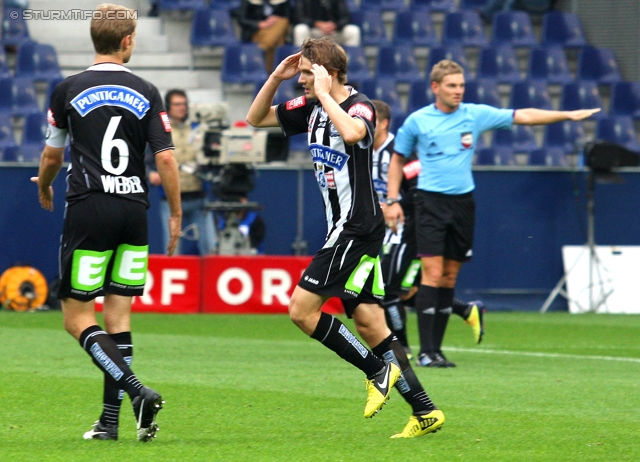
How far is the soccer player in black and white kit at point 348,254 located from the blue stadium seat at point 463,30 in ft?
43.5

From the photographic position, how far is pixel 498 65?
18.5m

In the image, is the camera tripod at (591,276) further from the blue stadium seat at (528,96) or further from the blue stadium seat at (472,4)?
the blue stadium seat at (472,4)

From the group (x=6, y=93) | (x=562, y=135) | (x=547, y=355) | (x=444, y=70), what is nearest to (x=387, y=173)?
(x=444, y=70)

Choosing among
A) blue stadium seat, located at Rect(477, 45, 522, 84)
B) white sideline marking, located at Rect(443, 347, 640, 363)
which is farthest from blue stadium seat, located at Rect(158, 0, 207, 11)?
white sideline marking, located at Rect(443, 347, 640, 363)

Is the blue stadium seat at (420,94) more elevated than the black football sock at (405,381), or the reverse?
the blue stadium seat at (420,94)

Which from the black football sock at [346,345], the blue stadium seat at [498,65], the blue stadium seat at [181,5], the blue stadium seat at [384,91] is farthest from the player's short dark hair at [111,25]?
the blue stadium seat at [498,65]

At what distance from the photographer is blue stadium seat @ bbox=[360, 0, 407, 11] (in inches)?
746

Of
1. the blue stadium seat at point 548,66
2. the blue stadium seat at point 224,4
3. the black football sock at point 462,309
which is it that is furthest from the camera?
the blue stadium seat at point 548,66

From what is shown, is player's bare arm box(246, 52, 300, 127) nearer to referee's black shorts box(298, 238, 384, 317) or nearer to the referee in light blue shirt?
referee's black shorts box(298, 238, 384, 317)

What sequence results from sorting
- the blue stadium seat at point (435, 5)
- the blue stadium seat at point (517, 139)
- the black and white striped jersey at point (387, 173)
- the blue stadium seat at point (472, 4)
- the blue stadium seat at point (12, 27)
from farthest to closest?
the blue stadium seat at point (472, 4) → the blue stadium seat at point (435, 5) → the blue stadium seat at point (517, 139) → the blue stadium seat at point (12, 27) → the black and white striped jersey at point (387, 173)

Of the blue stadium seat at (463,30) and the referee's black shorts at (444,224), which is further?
the blue stadium seat at (463,30)

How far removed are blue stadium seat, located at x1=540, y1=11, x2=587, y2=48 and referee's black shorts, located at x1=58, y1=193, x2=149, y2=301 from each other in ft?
48.8

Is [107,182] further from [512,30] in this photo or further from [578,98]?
[512,30]

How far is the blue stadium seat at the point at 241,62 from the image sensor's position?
56.1 ft
